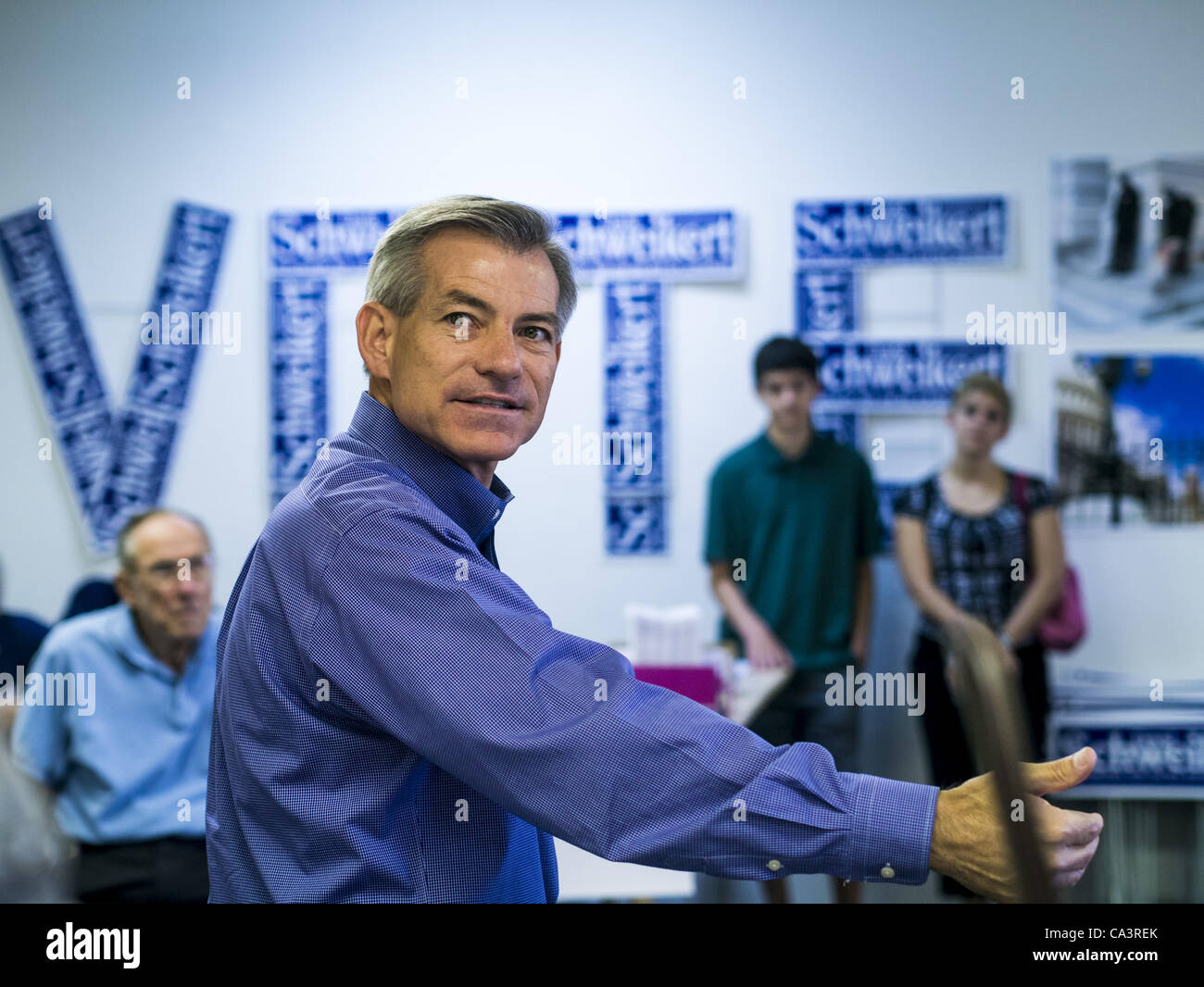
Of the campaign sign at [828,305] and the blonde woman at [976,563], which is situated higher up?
the campaign sign at [828,305]

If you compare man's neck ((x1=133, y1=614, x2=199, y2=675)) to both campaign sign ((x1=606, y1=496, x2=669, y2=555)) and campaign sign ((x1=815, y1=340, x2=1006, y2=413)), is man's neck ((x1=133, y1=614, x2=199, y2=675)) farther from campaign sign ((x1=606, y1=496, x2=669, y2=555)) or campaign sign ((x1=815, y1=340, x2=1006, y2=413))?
campaign sign ((x1=815, y1=340, x2=1006, y2=413))

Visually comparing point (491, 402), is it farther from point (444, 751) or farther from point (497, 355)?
point (444, 751)

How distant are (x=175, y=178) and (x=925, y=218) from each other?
96.9 inches

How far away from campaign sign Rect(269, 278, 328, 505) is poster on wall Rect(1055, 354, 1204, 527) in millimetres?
2394

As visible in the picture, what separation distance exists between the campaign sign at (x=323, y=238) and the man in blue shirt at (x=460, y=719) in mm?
2893

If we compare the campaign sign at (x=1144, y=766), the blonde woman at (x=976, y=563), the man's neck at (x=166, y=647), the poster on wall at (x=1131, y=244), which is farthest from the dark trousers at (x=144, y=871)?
the poster on wall at (x=1131, y=244)

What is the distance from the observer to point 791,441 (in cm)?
334

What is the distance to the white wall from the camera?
3.61 meters

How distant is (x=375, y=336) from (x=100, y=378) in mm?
3128

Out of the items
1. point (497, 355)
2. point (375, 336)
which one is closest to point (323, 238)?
point (375, 336)

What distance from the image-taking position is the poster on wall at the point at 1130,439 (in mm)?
3572

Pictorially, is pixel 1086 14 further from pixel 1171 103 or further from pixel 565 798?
pixel 565 798

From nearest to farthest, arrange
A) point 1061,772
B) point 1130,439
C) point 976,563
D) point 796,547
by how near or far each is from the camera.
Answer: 1. point 1061,772
2. point 976,563
3. point 796,547
4. point 1130,439

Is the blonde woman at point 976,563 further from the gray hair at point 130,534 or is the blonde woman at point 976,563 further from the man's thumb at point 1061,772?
the man's thumb at point 1061,772
